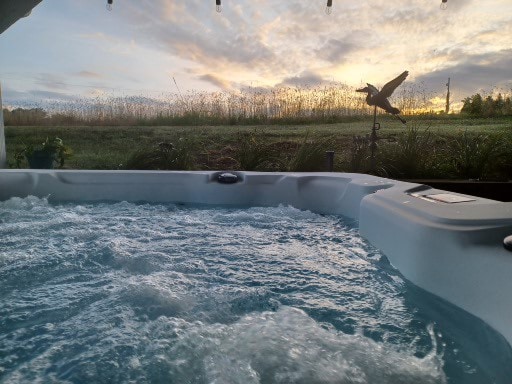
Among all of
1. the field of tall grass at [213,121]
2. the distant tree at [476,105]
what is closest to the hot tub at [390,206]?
the field of tall grass at [213,121]

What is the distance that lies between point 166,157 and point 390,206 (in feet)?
9.63

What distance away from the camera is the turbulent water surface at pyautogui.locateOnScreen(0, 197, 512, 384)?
1.00 m

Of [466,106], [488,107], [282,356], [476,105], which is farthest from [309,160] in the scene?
[466,106]

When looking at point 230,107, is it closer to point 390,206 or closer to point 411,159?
point 411,159

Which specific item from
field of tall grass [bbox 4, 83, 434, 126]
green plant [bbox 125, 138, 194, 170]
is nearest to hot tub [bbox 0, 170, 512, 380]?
green plant [bbox 125, 138, 194, 170]

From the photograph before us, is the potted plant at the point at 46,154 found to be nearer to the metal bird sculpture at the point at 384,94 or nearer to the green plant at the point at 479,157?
the metal bird sculpture at the point at 384,94

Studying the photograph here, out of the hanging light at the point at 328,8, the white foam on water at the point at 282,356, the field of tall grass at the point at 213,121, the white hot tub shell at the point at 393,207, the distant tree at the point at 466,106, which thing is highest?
the hanging light at the point at 328,8

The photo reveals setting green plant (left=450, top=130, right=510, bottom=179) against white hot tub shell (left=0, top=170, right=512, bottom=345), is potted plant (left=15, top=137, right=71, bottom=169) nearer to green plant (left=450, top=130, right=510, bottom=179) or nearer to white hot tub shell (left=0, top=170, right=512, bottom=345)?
white hot tub shell (left=0, top=170, right=512, bottom=345)

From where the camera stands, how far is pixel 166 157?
170 inches

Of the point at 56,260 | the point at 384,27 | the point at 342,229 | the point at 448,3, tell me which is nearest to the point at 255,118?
the point at 384,27

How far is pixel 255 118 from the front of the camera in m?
7.05

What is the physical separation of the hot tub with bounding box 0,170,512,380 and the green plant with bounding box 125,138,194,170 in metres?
1.30

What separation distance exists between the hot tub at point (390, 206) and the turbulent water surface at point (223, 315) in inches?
2.7

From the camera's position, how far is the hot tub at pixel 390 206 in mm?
1263
